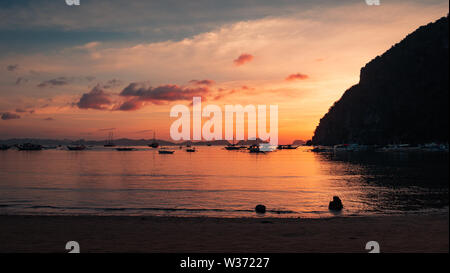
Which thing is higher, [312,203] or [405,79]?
[405,79]

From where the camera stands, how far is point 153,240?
1512cm

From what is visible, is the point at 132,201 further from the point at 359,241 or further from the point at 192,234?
the point at 359,241

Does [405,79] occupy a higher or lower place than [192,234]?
higher

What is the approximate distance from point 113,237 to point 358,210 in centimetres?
1962

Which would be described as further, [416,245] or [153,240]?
[153,240]

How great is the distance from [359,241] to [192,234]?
25.3ft

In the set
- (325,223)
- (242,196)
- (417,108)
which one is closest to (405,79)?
(417,108)

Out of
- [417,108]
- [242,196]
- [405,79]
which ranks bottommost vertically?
[242,196]

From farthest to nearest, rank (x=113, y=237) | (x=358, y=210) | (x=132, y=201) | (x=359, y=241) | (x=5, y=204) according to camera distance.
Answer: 1. (x=132, y=201)
2. (x=5, y=204)
3. (x=358, y=210)
4. (x=113, y=237)
5. (x=359, y=241)

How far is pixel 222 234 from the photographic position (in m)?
16.4

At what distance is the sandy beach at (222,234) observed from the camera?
1366cm

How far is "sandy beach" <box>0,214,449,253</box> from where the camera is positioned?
13656 mm

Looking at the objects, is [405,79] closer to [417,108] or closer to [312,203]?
[417,108]
